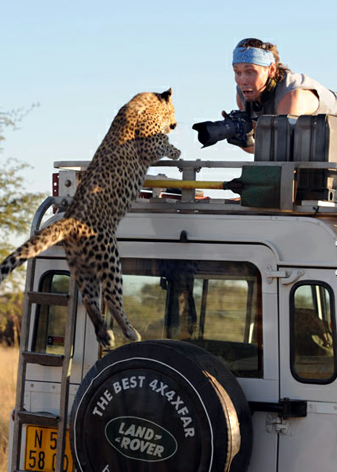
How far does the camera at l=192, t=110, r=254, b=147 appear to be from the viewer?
19.1 feet

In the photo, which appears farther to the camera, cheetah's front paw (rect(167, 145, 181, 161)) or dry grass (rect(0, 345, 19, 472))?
dry grass (rect(0, 345, 19, 472))

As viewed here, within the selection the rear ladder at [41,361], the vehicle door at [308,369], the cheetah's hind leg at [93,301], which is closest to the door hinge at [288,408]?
the vehicle door at [308,369]

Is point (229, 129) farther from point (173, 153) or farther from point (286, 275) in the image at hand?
point (286, 275)

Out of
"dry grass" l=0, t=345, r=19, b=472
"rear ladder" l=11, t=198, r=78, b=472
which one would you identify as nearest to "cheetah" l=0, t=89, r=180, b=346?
"rear ladder" l=11, t=198, r=78, b=472

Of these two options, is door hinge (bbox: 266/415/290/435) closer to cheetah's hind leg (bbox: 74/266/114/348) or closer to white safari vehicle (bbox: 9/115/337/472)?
white safari vehicle (bbox: 9/115/337/472)

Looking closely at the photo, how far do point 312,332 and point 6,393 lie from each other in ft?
23.6

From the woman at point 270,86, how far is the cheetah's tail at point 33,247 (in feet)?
5.92

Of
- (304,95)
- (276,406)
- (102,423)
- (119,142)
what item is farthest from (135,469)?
(304,95)

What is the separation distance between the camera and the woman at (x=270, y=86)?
597 centimetres

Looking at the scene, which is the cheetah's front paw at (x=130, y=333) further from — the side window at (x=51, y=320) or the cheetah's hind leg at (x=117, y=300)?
the side window at (x=51, y=320)

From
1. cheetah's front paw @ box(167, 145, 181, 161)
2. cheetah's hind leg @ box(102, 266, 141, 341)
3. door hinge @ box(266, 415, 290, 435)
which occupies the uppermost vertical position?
cheetah's front paw @ box(167, 145, 181, 161)

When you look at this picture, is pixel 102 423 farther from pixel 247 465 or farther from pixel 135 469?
pixel 247 465

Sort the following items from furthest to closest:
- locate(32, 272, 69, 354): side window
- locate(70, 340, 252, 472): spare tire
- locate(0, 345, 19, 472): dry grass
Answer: locate(0, 345, 19, 472): dry grass < locate(32, 272, 69, 354): side window < locate(70, 340, 252, 472): spare tire

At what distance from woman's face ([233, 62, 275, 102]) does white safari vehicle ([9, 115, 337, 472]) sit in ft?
3.48
